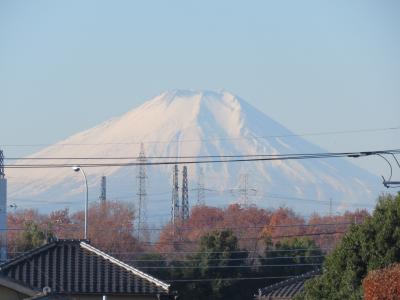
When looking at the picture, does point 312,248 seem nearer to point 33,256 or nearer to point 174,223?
point 33,256

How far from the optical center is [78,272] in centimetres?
3653

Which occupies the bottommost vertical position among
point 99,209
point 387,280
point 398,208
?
point 387,280

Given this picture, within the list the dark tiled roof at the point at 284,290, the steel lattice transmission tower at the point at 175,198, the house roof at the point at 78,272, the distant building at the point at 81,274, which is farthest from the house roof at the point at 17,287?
the steel lattice transmission tower at the point at 175,198

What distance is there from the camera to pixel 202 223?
104188mm

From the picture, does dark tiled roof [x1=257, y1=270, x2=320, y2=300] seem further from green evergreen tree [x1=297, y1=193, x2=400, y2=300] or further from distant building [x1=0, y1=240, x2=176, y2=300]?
green evergreen tree [x1=297, y1=193, x2=400, y2=300]

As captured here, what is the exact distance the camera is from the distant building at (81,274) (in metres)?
35.2

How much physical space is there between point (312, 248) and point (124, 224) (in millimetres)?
42847

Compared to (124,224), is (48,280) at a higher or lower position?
lower

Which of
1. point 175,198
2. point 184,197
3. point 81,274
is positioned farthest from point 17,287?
point 184,197

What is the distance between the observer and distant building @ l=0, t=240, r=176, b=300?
35250 mm

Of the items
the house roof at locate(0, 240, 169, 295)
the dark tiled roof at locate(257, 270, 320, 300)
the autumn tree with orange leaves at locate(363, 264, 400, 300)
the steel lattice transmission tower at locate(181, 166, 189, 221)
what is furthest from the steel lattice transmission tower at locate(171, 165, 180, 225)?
the autumn tree with orange leaves at locate(363, 264, 400, 300)

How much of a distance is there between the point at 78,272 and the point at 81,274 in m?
0.15

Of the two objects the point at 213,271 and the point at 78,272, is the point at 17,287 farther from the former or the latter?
the point at 213,271

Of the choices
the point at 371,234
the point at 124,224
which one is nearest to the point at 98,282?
the point at 371,234
